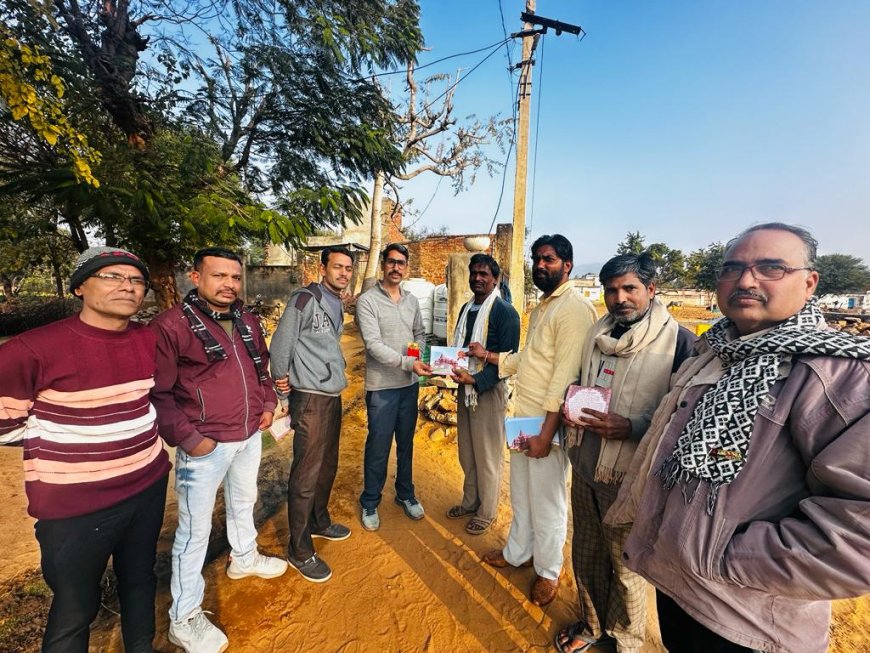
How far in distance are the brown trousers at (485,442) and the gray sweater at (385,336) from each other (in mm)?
604

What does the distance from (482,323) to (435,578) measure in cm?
206

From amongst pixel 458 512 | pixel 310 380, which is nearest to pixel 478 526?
pixel 458 512

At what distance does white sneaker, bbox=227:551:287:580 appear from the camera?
258cm

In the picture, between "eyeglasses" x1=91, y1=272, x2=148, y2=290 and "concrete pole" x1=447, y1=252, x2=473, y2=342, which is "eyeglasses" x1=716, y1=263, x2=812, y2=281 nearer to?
"eyeglasses" x1=91, y1=272, x2=148, y2=290

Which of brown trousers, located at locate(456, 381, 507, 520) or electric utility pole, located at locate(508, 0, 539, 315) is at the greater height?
electric utility pole, located at locate(508, 0, 539, 315)

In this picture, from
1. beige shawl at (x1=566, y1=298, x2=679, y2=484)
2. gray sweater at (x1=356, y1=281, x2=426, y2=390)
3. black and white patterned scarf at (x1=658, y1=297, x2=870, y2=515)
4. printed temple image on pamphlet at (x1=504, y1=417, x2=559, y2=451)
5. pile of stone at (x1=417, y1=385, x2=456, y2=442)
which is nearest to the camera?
black and white patterned scarf at (x1=658, y1=297, x2=870, y2=515)

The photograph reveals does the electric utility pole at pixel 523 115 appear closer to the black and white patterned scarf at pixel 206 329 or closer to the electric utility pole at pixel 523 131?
the electric utility pole at pixel 523 131

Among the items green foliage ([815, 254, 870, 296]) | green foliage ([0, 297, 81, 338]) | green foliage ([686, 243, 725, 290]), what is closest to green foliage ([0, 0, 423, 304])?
green foliage ([0, 297, 81, 338])

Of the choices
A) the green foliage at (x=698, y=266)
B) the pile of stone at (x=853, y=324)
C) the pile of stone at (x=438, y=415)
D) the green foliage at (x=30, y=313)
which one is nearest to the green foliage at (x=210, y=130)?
the pile of stone at (x=438, y=415)

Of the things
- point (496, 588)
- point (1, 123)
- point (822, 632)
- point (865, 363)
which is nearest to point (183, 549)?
point (496, 588)

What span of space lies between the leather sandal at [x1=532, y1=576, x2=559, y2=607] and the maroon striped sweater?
2.53 metres

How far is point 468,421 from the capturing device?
3.18 meters

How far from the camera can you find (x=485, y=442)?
307 centimetres

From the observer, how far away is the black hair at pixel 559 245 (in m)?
2.27
